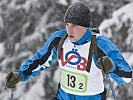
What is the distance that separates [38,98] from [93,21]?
2064mm

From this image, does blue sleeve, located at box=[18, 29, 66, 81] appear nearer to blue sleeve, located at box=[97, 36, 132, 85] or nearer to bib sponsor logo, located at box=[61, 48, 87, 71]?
bib sponsor logo, located at box=[61, 48, 87, 71]

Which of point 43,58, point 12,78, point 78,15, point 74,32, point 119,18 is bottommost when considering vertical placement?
point 119,18

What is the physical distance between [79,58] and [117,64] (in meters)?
0.42

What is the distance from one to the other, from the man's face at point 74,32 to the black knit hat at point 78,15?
1.5 inches

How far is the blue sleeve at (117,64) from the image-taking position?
3711mm

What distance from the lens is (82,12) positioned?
3.97 meters

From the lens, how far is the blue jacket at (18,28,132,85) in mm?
3734

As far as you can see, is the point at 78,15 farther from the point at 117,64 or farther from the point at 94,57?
the point at 117,64

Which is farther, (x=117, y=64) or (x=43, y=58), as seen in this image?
(x=43, y=58)

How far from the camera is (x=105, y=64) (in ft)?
11.8

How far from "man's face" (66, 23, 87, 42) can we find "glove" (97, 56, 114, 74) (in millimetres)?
370

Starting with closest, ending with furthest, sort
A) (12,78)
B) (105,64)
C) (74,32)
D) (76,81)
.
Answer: (105,64), (74,32), (76,81), (12,78)

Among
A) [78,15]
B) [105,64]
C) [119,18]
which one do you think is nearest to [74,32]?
[78,15]

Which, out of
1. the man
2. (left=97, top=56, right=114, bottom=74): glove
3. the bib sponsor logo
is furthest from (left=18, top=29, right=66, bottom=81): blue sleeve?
(left=97, top=56, right=114, bottom=74): glove
